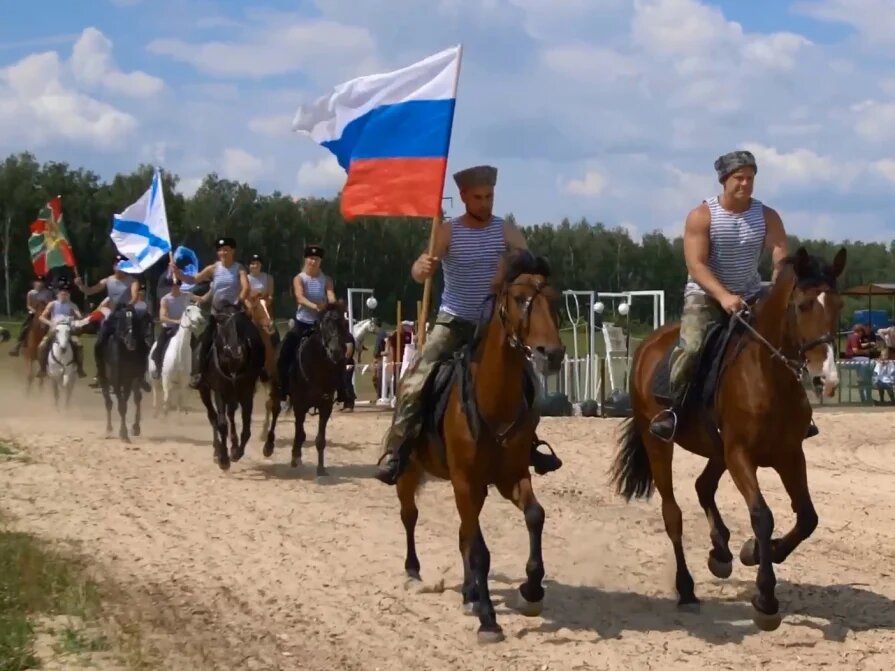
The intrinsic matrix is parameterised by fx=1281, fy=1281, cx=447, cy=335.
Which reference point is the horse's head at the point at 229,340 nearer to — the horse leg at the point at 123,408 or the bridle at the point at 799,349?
the horse leg at the point at 123,408

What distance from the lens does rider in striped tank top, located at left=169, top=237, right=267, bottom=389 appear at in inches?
621

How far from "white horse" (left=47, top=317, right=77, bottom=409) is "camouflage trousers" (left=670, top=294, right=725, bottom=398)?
53.3ft

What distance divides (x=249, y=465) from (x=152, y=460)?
49.7 inches

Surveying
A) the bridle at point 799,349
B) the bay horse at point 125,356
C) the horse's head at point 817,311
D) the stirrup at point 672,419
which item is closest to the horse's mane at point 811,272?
the horse's head at point 817,311

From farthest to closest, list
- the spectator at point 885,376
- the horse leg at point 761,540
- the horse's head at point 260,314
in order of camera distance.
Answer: the spectator at point 885,376
the horse's head at point 260,314
the horse leg at point 761,540

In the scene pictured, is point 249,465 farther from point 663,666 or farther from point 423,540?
point 663,666

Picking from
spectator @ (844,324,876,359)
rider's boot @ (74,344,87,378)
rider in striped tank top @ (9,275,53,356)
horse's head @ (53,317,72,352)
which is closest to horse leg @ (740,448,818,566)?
horse's head @ (53,317,72,352)

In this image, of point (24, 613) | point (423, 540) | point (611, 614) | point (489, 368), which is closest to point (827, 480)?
point (423, 540)

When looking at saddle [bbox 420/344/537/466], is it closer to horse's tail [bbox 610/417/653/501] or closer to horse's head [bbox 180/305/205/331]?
horse's tail [bbox 610/417/653/501]

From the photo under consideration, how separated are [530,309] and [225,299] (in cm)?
931

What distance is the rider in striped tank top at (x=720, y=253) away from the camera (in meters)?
8.51

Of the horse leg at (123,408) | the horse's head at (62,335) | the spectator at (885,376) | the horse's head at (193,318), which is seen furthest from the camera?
the spectator at (885,376)

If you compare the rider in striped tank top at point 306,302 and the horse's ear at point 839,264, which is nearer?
the horse's ear at point 839,264

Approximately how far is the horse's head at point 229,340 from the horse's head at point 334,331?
1.02 m
